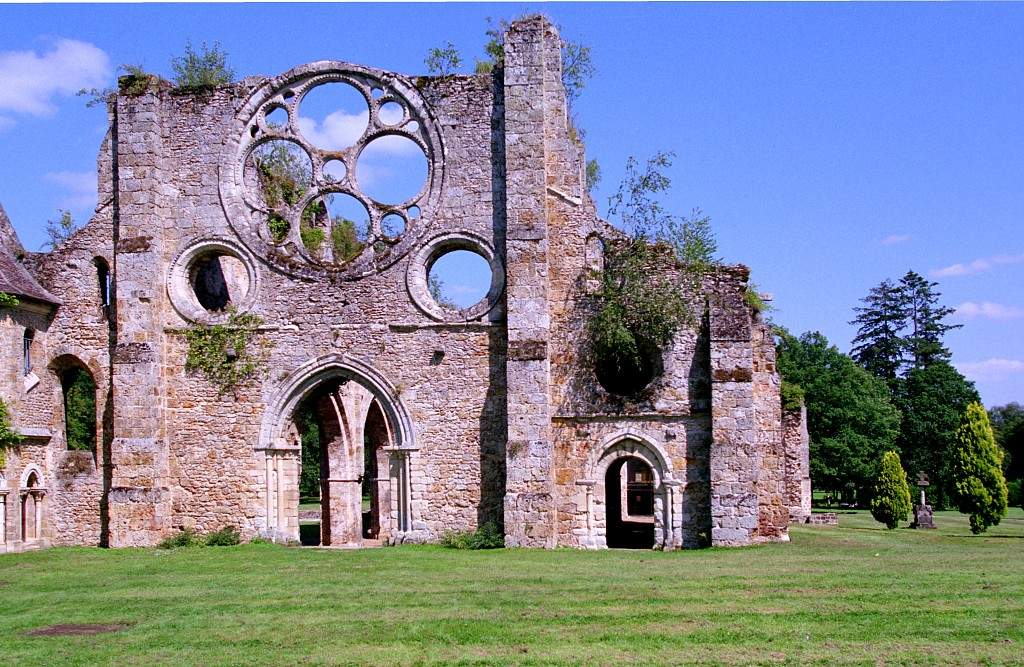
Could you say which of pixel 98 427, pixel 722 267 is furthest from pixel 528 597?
pixel 98 427

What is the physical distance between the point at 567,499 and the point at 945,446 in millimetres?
35112

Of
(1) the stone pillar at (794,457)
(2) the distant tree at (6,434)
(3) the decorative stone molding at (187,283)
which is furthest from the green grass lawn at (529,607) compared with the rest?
(1) the stone pillar at (794,457)

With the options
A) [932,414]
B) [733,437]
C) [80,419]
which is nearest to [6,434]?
[733,437]

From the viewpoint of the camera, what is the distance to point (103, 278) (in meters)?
22.1

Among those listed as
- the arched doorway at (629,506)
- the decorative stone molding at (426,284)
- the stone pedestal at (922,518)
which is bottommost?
the stone pedestal at (922,518)

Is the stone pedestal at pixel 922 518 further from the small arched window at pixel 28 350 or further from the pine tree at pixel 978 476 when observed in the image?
the small arched window at pixel 28 350

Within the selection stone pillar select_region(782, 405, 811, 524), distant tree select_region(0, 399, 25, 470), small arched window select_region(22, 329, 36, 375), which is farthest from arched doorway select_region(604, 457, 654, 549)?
small arched window select_region(22, 329, 36, 375)

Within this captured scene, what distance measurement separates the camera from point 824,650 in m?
10.2

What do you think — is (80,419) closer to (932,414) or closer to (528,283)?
Result: (528,283)

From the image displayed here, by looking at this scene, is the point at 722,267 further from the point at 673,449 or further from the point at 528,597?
the point at 528,597

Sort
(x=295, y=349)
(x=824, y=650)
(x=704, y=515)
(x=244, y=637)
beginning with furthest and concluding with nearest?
(x=295, y=349) → (x=704, y=515) → (x=244, y=637) → (x=824, y=650)

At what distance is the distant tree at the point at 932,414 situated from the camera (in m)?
49.8

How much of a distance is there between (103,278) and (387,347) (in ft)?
20.5

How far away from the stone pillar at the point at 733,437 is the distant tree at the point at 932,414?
108 feet
